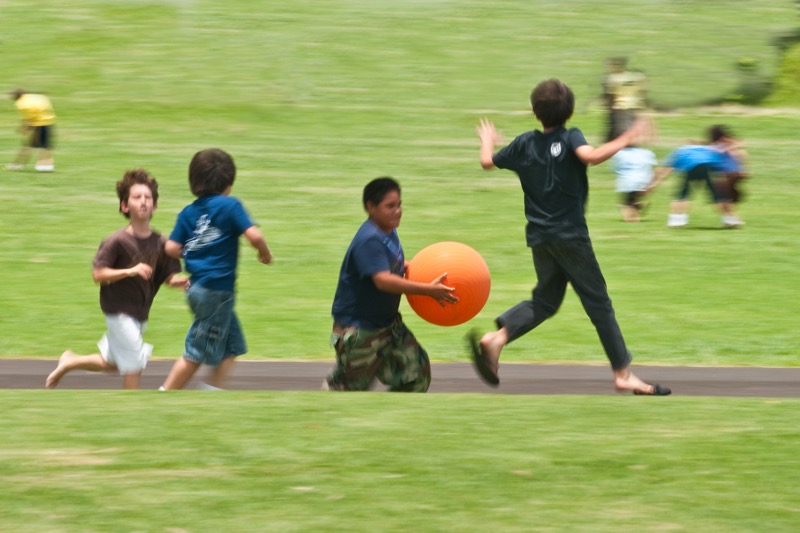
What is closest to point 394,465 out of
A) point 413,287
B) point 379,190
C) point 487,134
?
point 413,287

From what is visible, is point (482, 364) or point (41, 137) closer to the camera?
point (482, 364)

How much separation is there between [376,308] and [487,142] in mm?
1457

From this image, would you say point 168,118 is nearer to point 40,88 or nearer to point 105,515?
point 40,88

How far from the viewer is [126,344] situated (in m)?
8.35

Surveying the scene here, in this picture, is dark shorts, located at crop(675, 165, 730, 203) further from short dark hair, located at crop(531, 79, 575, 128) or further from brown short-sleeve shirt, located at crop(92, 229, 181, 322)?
brown short-sleeve shirt, located at crop(92, 229, 181, 322)

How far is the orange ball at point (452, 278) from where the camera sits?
310 inches

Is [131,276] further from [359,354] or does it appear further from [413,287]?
[413,287]

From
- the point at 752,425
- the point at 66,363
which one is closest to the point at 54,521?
the point at 752,425

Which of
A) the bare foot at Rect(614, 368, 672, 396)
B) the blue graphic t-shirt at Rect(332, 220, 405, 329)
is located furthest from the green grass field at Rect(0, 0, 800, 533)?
the bare foot at Rect(614, 368, 672, 396)

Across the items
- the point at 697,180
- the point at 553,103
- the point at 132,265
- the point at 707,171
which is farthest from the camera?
the point at 697,180

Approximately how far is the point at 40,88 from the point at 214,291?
29320 mm

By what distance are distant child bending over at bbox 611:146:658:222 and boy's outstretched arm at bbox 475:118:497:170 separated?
1090 centimetres

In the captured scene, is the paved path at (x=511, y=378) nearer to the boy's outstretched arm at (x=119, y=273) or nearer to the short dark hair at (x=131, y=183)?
the boy's outstretched arm at (x=119, y=273)

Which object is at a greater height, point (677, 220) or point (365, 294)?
point (365, 294)
